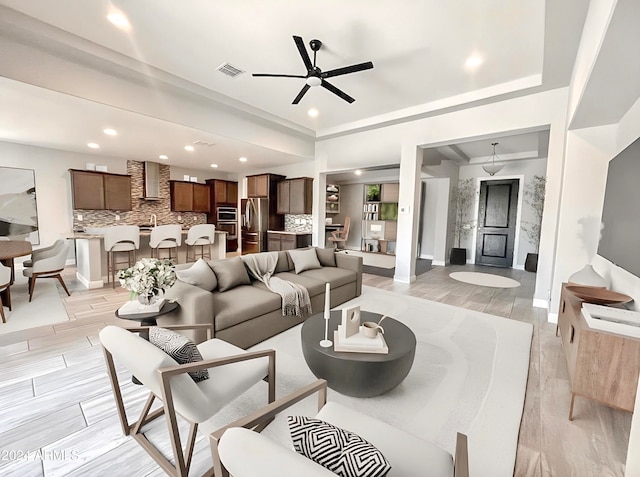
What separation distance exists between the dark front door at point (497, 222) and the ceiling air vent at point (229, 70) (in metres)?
6.62

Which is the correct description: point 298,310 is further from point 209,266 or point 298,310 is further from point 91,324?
point 91,324

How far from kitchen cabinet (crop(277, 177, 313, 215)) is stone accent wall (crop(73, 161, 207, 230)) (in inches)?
125

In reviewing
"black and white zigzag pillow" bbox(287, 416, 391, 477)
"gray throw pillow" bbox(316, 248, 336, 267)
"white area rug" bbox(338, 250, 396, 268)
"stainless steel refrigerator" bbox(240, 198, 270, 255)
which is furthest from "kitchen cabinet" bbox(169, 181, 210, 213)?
"black and white zigzag pillow" bbox(287, 416, 391, 477)

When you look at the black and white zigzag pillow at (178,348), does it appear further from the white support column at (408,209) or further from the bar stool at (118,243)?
the white support column at (408,209)

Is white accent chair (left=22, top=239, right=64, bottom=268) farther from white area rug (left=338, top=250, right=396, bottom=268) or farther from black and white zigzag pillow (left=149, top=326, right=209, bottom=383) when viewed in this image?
white area rug (left=338, top=250, right=396, bottom=268)

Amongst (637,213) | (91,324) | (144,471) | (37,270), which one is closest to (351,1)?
(637,213)

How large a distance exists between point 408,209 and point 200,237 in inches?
171

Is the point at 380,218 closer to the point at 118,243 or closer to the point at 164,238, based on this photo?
the point at 164,238

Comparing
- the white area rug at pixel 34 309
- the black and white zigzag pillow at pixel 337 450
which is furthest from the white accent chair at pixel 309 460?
the white area rug at pixel 34 309

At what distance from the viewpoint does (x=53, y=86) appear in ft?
10.1

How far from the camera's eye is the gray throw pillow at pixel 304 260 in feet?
12.9

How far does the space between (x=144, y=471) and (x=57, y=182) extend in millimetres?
7425

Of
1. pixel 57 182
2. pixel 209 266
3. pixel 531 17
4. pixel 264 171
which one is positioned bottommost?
pixel 209 266

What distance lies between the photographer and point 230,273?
3.00m
